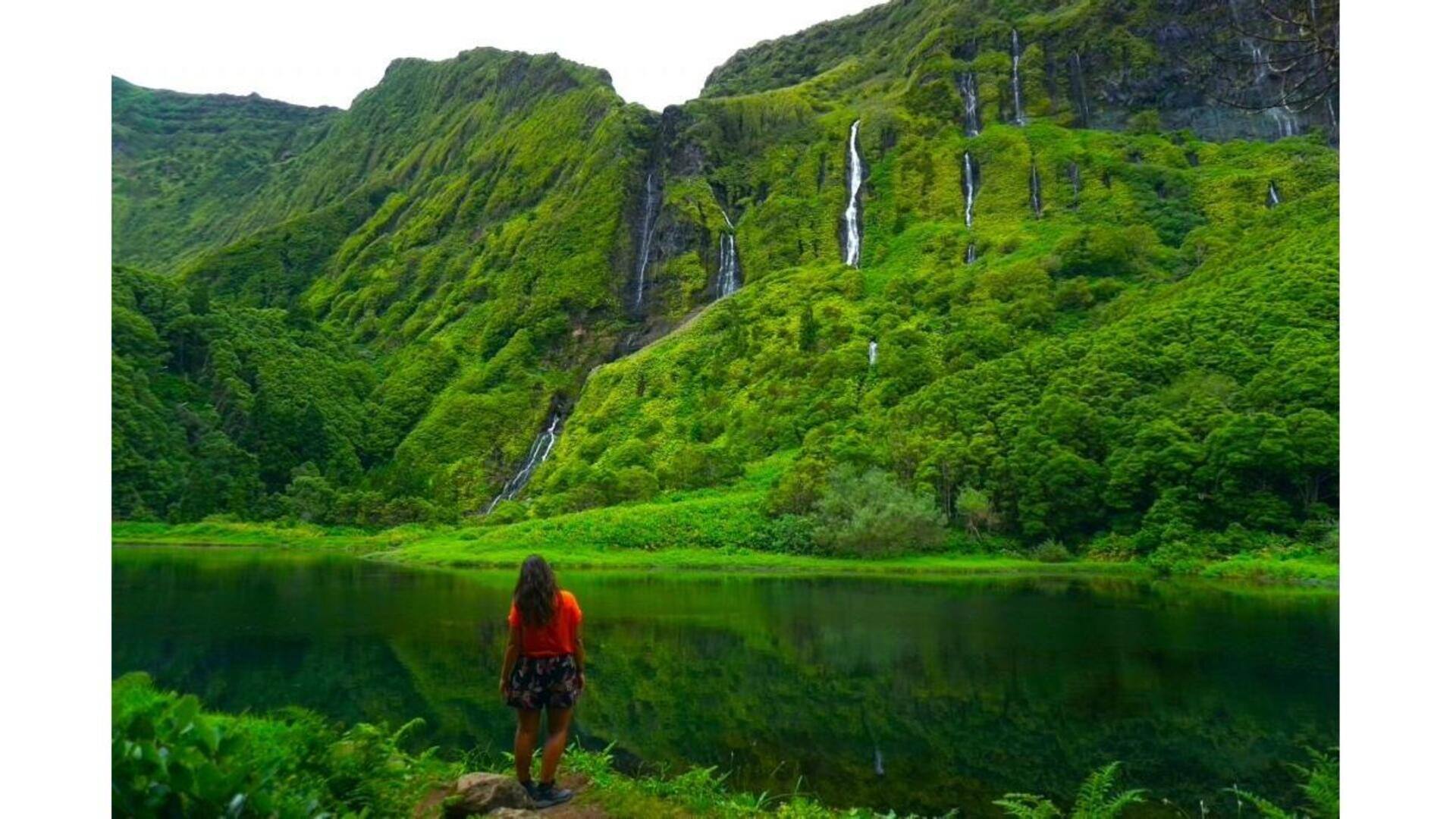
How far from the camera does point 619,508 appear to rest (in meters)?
75.8

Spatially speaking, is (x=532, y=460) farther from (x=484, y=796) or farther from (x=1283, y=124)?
(x=1283, y=124)

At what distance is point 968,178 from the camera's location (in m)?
132


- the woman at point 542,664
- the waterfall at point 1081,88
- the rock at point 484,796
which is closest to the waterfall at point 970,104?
the waterfall at point 1081,88

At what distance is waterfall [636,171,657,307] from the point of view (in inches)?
5418

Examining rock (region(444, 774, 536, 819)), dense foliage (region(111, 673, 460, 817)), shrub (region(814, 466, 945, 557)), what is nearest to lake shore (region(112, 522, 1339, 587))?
shrub (region(814, 466, 945, 557))

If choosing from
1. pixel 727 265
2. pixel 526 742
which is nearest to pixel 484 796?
pixel 526 742

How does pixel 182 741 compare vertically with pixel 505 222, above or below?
below

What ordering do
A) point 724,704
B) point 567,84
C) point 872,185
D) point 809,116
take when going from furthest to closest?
point 567,84 < point 809,116 < point 872,185 < point 724,704

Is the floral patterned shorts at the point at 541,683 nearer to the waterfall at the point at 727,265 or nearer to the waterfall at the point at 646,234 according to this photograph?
the waterfall at the point at 727,265

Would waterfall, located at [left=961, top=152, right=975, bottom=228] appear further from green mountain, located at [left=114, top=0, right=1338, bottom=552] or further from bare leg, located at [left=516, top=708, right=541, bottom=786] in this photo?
bare leg, located at [left=516, top=708, right=541, bottom=786]

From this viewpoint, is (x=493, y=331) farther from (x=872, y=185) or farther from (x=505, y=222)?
(x=872, y=185)

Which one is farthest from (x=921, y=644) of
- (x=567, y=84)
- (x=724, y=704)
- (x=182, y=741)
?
(x=567, y=84)

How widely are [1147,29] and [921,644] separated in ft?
488

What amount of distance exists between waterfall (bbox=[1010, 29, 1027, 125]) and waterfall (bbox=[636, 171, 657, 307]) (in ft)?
199
